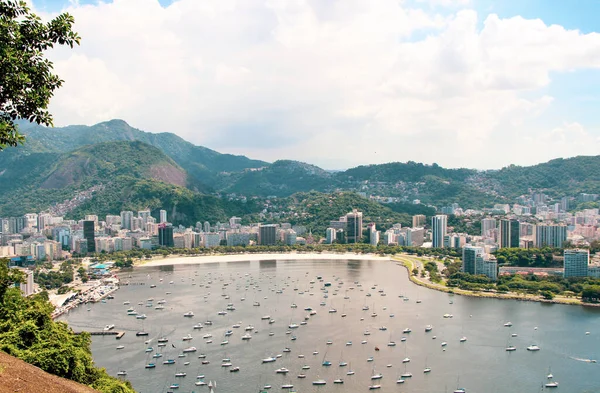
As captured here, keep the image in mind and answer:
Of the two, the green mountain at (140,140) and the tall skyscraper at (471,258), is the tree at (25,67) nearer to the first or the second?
the tall skyscraper at (471,258)

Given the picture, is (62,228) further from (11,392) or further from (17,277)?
(11,392)

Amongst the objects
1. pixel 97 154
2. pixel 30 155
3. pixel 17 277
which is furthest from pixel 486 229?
pixel 30 155

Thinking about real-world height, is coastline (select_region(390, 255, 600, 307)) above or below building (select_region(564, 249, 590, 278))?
below

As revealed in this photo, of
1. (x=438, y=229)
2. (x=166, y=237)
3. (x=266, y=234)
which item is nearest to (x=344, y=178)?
(x=266, y=234)

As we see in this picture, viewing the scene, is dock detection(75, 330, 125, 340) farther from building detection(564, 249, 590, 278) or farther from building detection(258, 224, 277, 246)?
building detection(258, 224, 277, 246)

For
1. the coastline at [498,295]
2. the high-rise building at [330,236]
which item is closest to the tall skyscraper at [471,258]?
the coastline at [498,295]

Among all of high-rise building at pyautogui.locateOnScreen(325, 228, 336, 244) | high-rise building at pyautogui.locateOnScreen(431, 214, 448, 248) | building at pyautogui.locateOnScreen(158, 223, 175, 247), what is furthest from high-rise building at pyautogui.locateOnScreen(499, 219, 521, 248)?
building at pyautogui.locateOnScreen(158, 223, 175, 247)

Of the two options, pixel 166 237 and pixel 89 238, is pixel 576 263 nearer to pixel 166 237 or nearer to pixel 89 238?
pixel 166 237
